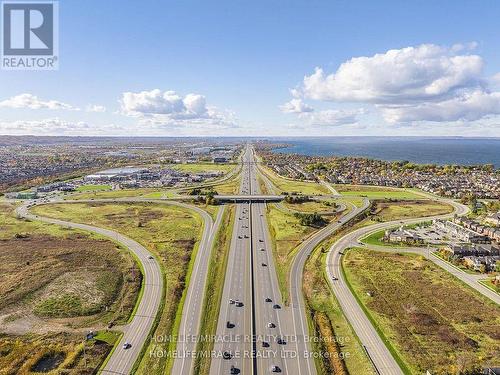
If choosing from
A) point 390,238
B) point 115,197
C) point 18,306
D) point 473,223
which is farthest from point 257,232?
point 115,197

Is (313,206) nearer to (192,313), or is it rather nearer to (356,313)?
(356,313)

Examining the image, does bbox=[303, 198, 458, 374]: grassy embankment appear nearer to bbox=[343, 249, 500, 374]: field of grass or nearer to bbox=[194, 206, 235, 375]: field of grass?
bbox=[343, 249, 500, 374]: field of grass

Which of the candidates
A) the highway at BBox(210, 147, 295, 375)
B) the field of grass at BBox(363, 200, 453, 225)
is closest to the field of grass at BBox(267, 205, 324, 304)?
the highway at BBox(210, 147, 295, 375)

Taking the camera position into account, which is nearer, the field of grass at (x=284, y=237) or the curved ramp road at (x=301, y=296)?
the curved ramp road at (x=301, y=296)

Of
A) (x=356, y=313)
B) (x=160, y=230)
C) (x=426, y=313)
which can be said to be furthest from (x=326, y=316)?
(x=160, y=230)

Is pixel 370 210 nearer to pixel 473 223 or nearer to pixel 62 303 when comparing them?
Result: pixel 473 223

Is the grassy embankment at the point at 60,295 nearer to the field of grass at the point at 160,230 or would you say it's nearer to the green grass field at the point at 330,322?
the field of grass at the point at 160,230

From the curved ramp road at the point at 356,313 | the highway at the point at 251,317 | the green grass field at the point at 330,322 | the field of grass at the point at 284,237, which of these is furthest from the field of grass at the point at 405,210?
the highway at the point at 251,317
